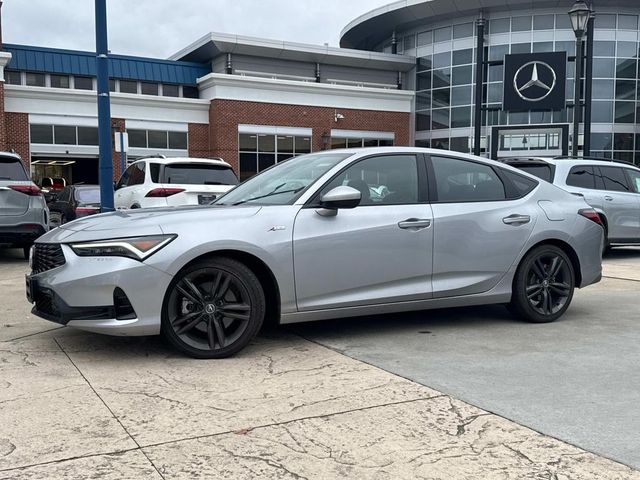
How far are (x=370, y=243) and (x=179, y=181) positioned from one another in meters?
7.01

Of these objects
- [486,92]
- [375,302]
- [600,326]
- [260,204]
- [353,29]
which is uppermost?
[353,29]

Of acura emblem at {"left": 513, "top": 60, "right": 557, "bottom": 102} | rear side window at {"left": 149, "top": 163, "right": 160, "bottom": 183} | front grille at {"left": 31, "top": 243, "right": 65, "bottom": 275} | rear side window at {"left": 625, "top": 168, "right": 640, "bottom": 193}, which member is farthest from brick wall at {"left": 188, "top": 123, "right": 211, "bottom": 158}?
front grille at {"left": 31, "top": 243, "right": 65, "bottom": 275}

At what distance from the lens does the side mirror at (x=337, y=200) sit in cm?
495

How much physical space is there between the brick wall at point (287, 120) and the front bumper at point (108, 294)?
28.2m

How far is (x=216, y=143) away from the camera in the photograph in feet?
108

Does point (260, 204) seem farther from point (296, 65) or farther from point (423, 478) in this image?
point (296, 65)

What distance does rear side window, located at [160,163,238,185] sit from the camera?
11508 millimetres

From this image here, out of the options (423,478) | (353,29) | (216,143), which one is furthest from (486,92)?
(423,478)

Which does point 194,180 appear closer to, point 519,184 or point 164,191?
point 164,191

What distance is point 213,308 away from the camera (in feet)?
15.4

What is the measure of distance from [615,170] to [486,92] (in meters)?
27.4

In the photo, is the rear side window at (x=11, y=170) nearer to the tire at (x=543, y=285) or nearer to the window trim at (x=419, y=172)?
the window trim at (x=419, y=172)

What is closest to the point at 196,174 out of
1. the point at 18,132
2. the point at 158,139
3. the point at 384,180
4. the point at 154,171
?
the point at 154,171

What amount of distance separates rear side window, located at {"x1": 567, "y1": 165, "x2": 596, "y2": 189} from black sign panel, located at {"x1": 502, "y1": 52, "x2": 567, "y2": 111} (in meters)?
23.8
